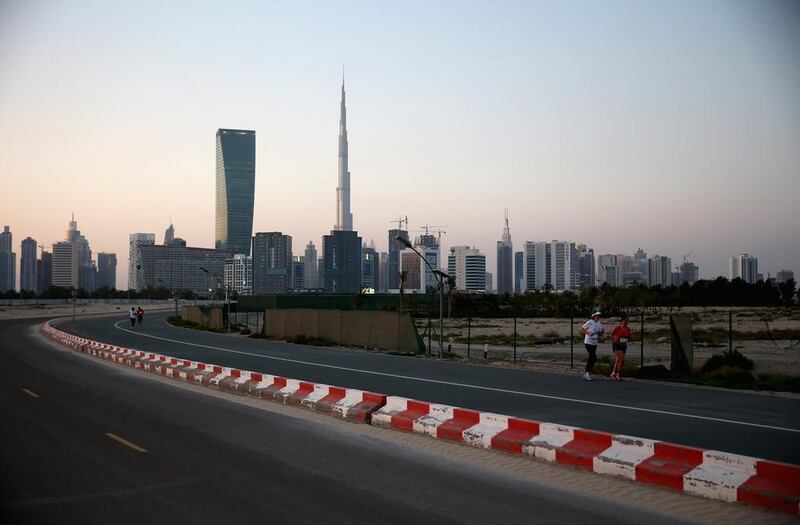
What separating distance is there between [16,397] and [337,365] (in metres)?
12.1

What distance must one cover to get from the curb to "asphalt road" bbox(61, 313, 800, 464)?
212cm

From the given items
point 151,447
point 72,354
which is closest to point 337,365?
point 72,354

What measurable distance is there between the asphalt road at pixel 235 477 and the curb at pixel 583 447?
442 millimetres

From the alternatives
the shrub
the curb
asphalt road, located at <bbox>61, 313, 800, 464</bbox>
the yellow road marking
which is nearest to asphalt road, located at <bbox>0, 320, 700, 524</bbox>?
the yellow road marking

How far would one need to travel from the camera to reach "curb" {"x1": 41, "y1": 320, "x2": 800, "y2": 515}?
8.48m

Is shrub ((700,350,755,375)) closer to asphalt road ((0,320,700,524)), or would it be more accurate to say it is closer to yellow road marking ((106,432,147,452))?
asphalt road ((0,320,700,524))

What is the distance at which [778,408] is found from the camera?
15820 mm

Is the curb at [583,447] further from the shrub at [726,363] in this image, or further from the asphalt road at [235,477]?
the shrub at [726,363]

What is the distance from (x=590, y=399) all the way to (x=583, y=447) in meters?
7.10

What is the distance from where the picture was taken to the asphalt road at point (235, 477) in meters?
7.96

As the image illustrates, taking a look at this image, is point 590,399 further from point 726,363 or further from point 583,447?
point 726,363

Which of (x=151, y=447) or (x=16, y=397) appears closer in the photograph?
(x=151, y=447)

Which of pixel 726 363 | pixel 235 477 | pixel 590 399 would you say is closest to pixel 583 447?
pixel 235 477

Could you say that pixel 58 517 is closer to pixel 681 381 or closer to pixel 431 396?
pixel 431 396
